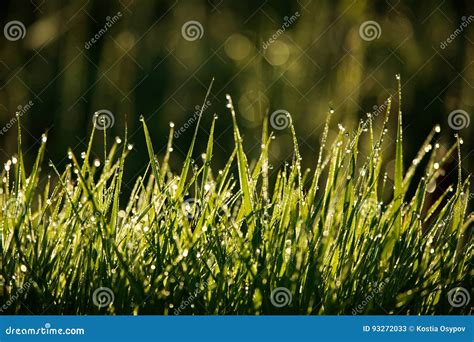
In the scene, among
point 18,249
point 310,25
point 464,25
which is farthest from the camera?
point 310,25

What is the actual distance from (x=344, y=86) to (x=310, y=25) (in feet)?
1.19

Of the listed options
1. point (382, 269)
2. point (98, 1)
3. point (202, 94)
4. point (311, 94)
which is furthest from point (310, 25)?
point (382, 269)

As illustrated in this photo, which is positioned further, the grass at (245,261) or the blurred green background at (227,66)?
the blurred green background at (227,66)

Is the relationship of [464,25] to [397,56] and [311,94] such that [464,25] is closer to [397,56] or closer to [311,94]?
[397,56]

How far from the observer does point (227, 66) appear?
124 inches

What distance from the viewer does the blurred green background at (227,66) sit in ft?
9.86

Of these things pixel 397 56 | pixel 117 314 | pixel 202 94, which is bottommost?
pixel 117 314

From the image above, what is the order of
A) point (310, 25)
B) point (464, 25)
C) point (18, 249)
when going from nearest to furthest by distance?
1. point (18, 249)
2. point (464, 25)
3. point (310, 25)

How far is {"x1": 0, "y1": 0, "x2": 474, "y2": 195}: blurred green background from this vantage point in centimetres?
300

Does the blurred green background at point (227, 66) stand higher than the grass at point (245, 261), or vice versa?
the blurred green background at point (227, 66)

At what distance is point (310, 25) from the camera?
317 centimetres

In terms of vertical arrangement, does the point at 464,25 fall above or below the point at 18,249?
above

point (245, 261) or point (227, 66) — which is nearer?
point (245, 261)

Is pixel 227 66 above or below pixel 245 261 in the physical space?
above
